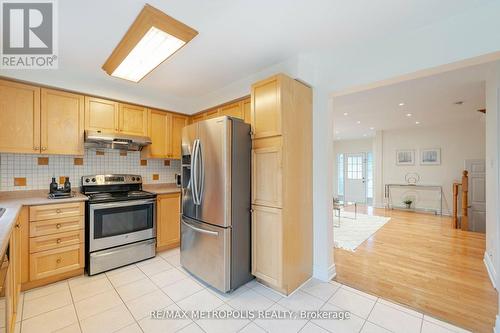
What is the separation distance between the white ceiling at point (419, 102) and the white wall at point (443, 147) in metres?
0.33

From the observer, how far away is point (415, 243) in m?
3.63

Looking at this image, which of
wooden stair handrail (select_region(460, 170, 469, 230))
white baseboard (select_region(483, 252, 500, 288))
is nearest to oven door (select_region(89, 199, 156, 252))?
white baseboard (select_region(483, 252, 500, 288))

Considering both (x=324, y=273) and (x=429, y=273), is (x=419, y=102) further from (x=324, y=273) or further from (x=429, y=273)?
(x=324, y=273)

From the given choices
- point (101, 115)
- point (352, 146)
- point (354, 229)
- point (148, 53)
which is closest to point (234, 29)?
point (148, 53)

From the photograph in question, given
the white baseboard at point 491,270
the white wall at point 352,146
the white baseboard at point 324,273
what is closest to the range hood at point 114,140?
the white baseboard at point 324,273

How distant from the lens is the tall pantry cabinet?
2.08m

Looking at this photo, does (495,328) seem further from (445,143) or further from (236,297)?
(445,143)

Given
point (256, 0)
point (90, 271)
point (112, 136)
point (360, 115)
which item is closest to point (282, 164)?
point (256, 0)

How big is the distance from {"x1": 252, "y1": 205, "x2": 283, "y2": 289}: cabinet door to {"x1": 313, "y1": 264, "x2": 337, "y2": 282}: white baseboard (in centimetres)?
61

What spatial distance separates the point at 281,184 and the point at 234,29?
1481 millimetres

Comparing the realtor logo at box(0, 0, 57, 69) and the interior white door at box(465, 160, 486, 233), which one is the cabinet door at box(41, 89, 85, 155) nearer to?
the realtor logo at box(0, 0, 57, 69)

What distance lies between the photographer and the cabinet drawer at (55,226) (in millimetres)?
2174

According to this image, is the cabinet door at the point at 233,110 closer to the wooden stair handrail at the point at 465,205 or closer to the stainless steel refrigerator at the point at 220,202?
the stainless steel refrigerator at the point at 220,202

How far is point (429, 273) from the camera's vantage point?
258 cm
